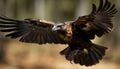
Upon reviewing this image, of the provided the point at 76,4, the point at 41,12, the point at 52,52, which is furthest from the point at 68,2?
the point at 52,52

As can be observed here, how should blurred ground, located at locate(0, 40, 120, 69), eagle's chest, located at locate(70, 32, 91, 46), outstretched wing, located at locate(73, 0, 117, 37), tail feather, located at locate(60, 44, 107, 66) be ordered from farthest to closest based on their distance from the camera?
blurred ground, located at locate(0, 40, 120, 69) < tail feather, located at locate(60, 44, 107, 66) < eagle's chest, located at locate(70, 32, 91, 46) < outstretched wing, located at locate(73, 0, 117, 37)

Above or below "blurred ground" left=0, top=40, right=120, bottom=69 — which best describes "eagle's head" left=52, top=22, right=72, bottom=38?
above

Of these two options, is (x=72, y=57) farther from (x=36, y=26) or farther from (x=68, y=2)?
(x=68, y=2)

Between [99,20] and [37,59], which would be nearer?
[99,20]

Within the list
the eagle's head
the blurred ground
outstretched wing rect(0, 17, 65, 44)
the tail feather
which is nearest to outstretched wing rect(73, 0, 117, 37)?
the eagle's head

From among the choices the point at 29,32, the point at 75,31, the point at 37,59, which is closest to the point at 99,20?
the point at 75,31

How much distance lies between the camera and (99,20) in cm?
1073

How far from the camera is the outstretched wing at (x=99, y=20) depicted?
10500 mm

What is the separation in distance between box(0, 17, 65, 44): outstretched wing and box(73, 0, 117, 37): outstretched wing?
0.69 m

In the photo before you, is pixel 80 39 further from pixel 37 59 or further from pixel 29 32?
pixel 37 59

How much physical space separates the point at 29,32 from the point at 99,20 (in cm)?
140

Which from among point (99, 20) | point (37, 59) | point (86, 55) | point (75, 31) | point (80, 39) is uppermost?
point (99, 20)

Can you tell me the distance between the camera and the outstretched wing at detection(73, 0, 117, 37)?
10500 mm

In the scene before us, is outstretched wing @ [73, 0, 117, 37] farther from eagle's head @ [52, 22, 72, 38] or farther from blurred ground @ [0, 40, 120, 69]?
blurred ground @ [0, 40, 120, 69]
